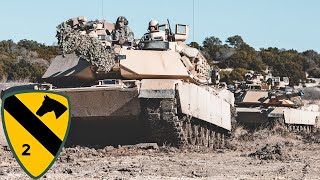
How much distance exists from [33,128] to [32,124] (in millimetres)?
13

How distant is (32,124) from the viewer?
1879 millimetres

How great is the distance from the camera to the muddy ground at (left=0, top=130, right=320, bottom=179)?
25.4ft

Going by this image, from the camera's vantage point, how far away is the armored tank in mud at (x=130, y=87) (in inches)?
450

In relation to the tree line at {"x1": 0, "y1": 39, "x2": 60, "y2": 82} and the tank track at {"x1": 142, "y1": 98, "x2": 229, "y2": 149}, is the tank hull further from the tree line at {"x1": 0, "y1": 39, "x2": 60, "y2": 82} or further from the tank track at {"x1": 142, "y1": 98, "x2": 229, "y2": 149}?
the tree line at {"x1": 0, "y1": 39, "x2": 60, "y2": 82}

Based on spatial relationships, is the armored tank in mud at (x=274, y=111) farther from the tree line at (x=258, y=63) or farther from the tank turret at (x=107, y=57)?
the tree line at (x=258, y=63)

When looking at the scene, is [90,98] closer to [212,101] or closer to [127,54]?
[127,54]

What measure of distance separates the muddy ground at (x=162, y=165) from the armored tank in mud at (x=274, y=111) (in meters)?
6.79

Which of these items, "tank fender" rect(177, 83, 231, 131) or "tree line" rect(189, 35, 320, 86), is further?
"tree line" rect(189, 35, 320, 86)

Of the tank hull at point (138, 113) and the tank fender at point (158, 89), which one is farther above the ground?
the tank fender at point (158, 89)

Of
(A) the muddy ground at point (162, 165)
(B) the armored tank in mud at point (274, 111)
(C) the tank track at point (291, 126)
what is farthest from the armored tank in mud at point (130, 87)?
(B) the armored tank in mud at point (274, 111)

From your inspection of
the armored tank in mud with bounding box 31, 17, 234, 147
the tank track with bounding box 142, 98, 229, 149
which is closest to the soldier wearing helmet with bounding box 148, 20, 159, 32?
the armored tank in mud with bounding box 31, 17, 234, 147

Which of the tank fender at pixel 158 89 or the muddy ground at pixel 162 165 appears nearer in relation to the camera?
the muddy ground at pixel 162 165

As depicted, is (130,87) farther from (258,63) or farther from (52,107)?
(258,63)

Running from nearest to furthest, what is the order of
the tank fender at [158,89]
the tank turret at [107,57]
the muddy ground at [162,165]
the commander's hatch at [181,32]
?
the muddy ground at [162,165], the tank fender at [158,89], the tank turret at [107,57], the commander's hatch at [181,32]
